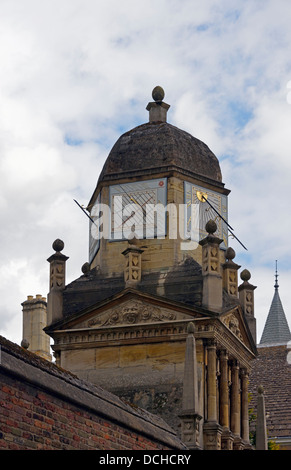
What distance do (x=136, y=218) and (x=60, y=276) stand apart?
91.4 inches

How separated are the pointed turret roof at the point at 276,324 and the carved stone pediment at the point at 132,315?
28098mm

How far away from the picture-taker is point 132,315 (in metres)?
26.1

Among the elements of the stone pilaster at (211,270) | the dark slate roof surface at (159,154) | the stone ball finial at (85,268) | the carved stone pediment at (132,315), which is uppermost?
the dark slate roof surface at (159,154)

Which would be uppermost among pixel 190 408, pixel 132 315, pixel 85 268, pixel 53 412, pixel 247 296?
pixel 85 268

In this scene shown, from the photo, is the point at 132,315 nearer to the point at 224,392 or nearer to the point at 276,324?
the point at 224,392

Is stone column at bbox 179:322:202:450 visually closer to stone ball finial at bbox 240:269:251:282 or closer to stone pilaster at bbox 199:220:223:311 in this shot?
stone pilaster at bbox 199:220:223:311

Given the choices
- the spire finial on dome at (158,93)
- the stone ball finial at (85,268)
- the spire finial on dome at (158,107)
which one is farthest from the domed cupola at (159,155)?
the stone ball finial at (85,268)

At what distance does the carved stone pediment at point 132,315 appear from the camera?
2577cm

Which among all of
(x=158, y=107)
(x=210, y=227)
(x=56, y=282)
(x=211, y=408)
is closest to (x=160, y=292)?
(x=210, y=227)

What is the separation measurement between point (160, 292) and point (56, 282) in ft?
8.92

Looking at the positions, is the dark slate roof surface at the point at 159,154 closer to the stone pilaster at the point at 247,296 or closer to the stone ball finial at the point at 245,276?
the stone ball finial at the point at 245,276

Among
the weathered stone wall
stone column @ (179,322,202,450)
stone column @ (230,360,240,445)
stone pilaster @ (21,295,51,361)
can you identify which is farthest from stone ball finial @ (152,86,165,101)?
the weathered stone wall

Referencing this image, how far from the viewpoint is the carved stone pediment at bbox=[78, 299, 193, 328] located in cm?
2577

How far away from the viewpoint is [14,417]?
40.6ft
